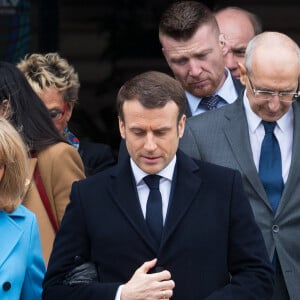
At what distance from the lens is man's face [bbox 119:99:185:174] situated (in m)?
4.70

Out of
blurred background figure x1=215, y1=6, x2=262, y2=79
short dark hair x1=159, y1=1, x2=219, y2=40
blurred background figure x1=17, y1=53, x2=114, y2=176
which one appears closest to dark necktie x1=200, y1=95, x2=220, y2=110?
short dark hair x1=159, y1=1, x2=219, y2=40

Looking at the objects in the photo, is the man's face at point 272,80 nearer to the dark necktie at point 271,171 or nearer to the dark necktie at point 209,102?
the dark necktie at point 271,171

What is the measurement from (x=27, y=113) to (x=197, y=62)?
93cm

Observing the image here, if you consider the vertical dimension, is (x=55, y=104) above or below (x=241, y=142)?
below

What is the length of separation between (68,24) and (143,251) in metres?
3.67

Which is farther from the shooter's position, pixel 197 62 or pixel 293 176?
pixel 197 62

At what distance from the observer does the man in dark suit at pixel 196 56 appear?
604 cm

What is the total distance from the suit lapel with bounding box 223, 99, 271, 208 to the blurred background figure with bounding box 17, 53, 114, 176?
113 cm

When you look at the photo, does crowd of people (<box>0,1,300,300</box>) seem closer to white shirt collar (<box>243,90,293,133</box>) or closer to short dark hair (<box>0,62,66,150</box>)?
white shirt collar (<box>243,90,293,133</box>)

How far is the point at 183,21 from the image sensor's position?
607 cm

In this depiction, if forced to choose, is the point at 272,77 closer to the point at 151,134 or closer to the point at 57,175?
the point at 151,134

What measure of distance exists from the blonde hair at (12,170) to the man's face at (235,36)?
2.11m

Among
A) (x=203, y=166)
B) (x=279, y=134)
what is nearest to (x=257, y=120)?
(x=279, y=134)

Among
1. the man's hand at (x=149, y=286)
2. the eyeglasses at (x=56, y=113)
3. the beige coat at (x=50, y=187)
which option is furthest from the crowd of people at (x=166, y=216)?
the eyeglasses at (x=56, y=113)
